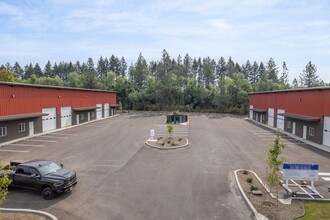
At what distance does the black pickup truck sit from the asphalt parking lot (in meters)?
0.48

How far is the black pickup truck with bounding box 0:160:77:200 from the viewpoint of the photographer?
13.1 m

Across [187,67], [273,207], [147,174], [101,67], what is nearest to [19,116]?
[147,174]

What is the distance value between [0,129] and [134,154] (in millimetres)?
15210

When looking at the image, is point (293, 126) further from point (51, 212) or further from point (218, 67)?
point (218, 67)

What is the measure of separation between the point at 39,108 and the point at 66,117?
25.1 ft

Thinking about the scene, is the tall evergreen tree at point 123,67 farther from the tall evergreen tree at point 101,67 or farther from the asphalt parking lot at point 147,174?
the asphalt parking lot at point 147,174

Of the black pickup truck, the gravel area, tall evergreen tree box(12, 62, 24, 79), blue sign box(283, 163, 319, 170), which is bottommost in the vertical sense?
the gravel area

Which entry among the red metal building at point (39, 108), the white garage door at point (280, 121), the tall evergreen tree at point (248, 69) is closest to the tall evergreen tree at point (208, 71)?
the tall evergreen tree at point (248, 69)

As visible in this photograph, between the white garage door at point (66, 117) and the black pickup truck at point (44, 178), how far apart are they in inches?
1049

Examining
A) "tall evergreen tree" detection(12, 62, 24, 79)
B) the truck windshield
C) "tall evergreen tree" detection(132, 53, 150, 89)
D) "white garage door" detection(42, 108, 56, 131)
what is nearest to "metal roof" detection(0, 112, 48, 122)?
"white garage door" detection(42, 108, 56, 131)

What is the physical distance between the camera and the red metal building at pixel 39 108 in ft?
89.7

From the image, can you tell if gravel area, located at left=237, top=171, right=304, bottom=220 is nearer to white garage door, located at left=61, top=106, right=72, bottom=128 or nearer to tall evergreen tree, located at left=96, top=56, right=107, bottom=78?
white garage door, located at left=61, top=106, right=72, bottom=128

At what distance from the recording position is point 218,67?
11475cm

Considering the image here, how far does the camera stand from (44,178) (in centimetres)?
1342
